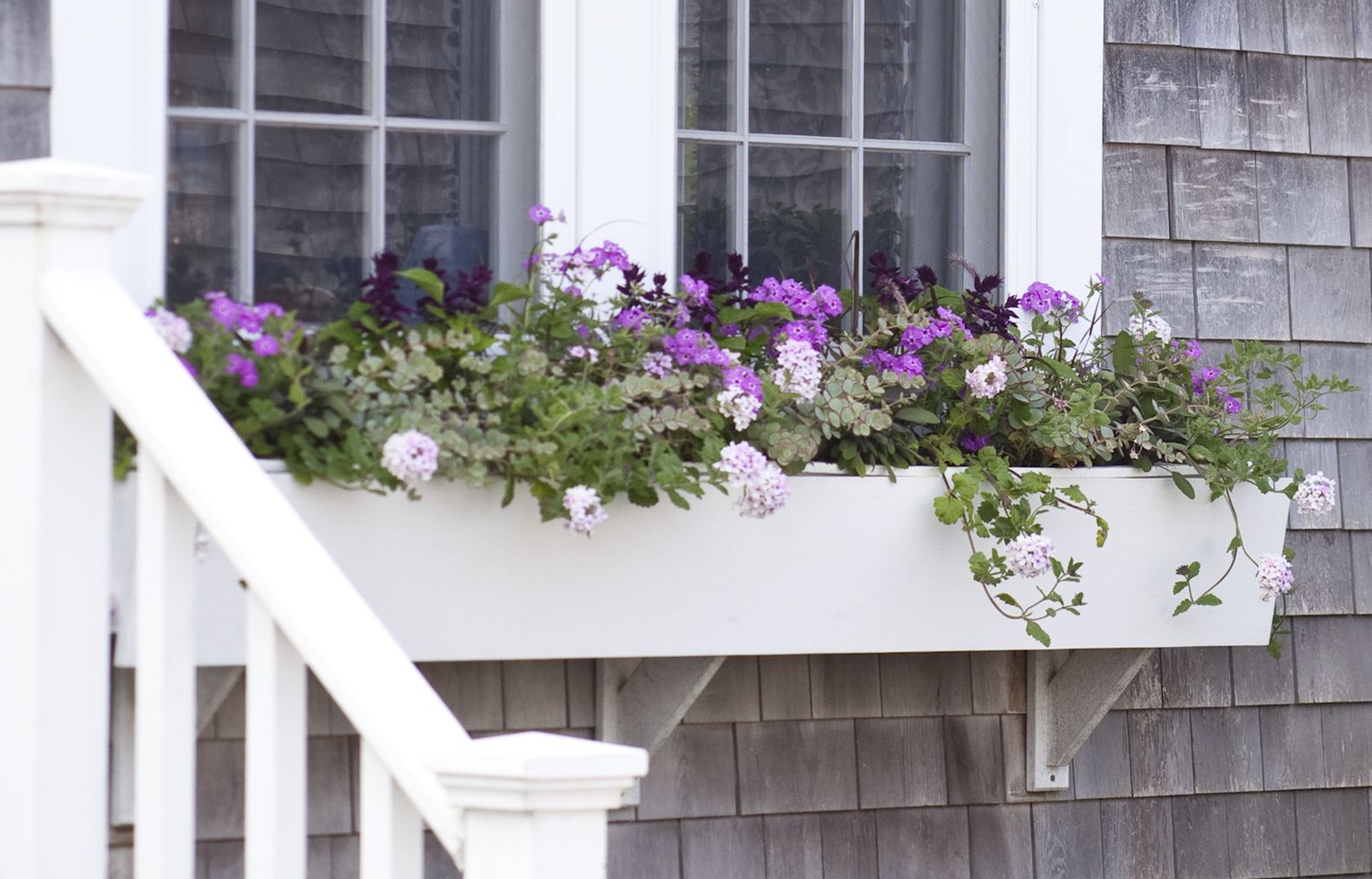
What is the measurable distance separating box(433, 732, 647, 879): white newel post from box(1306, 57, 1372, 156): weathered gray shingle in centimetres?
211

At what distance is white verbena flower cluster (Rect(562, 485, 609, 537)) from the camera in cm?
185

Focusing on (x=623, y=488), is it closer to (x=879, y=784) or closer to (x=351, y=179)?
(x=351, y=179)

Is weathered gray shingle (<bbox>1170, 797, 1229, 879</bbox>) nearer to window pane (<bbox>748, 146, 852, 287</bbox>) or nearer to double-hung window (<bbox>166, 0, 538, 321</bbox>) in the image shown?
window pane (<bbox>748, 146, 852, 287</bbox>)

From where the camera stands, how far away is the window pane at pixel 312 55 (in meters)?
2.10

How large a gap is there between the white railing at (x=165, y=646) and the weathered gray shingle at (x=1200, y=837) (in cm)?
185

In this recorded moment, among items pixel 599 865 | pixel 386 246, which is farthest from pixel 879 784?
pixel 599 865

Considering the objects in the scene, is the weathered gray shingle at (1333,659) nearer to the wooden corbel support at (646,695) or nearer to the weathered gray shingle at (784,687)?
the weathered gray shingle at (784,687)

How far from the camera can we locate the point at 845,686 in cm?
239

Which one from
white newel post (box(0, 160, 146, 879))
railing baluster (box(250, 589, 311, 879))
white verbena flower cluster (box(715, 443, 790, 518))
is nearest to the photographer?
railing baluster (box(250, 589, 311, 879))

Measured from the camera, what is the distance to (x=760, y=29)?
7.68 feet

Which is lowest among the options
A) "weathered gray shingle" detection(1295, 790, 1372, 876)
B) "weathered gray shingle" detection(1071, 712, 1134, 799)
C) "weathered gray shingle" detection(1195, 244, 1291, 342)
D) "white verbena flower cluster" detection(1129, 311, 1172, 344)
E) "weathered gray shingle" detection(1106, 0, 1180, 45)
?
"weathered gray shingle" detection(1295, 790, 1372, 876)

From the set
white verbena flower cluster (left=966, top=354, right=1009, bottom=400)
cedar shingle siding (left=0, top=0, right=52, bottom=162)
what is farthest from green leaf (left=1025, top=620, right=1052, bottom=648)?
cedar shingle siding (left=0, top=0, right=52, bottom=162)

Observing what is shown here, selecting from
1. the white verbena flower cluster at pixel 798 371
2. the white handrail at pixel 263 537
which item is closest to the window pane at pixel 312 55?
the white verbena flower cluster at pixel 798 371

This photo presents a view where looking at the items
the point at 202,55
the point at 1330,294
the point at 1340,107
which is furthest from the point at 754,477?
the point at 1340,107
